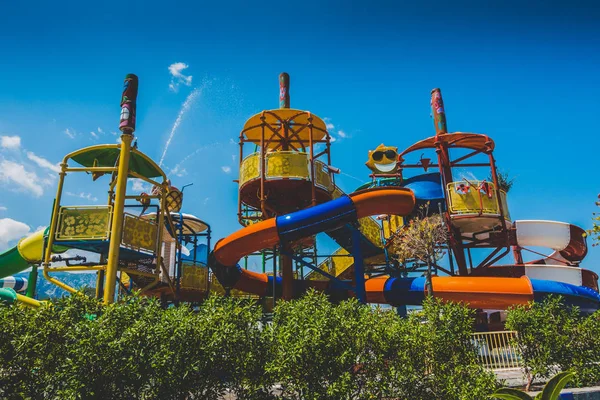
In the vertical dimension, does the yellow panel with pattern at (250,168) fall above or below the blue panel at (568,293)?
above

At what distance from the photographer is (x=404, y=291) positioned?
51.5 ft

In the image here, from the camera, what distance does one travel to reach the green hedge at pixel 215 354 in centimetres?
620

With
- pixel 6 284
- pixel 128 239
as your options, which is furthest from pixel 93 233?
pixel 6 284

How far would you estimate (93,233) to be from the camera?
37.9 feet

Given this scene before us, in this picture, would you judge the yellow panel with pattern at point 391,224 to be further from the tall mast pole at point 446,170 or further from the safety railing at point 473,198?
the safety railing at point 473,198

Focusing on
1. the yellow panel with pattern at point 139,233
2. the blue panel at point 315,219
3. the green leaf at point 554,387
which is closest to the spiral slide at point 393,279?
the blue panel at point 315,219

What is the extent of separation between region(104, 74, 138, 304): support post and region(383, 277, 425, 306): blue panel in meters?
9.50

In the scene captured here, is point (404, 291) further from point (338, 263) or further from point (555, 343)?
point (555, 343)

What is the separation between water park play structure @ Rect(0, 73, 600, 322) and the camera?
12.2 m

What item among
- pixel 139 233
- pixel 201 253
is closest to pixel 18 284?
pixel 201 253

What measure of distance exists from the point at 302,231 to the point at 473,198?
7374mm

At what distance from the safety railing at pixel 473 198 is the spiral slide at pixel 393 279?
2.89m

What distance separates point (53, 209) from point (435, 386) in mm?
10347

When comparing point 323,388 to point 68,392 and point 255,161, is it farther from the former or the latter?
point 255,161
